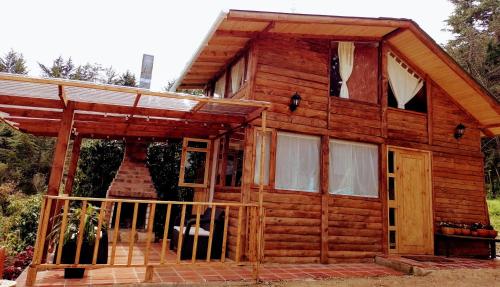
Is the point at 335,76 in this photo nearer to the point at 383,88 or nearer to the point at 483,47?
the point at 383,88

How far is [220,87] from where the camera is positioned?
8.91m

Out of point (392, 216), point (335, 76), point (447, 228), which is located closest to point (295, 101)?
point (335, 76)

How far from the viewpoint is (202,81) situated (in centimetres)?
976

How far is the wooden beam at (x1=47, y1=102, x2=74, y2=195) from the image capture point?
4312mm

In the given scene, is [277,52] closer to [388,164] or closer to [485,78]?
[388,164]

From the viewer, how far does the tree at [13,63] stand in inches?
1234

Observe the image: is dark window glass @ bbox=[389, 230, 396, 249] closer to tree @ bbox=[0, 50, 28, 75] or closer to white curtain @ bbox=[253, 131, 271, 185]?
white curtain @ bbox=[253, 131, 271, 185]

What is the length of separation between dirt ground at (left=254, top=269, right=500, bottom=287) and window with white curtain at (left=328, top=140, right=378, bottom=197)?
195 centimetres

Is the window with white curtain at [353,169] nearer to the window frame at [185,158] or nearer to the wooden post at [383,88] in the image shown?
the wooden post at [383,88]

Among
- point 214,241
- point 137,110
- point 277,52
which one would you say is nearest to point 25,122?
point 137,110

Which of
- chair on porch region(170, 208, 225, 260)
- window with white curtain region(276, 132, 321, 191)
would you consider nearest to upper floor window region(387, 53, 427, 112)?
window with white curtain region(276, 132, 321, 191)

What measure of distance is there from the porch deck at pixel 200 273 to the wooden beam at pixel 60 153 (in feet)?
3.73

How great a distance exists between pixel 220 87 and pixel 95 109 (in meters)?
4.44

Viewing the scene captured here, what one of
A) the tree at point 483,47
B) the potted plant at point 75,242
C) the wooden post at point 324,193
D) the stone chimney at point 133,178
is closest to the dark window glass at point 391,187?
the wooden post at point 324,193
